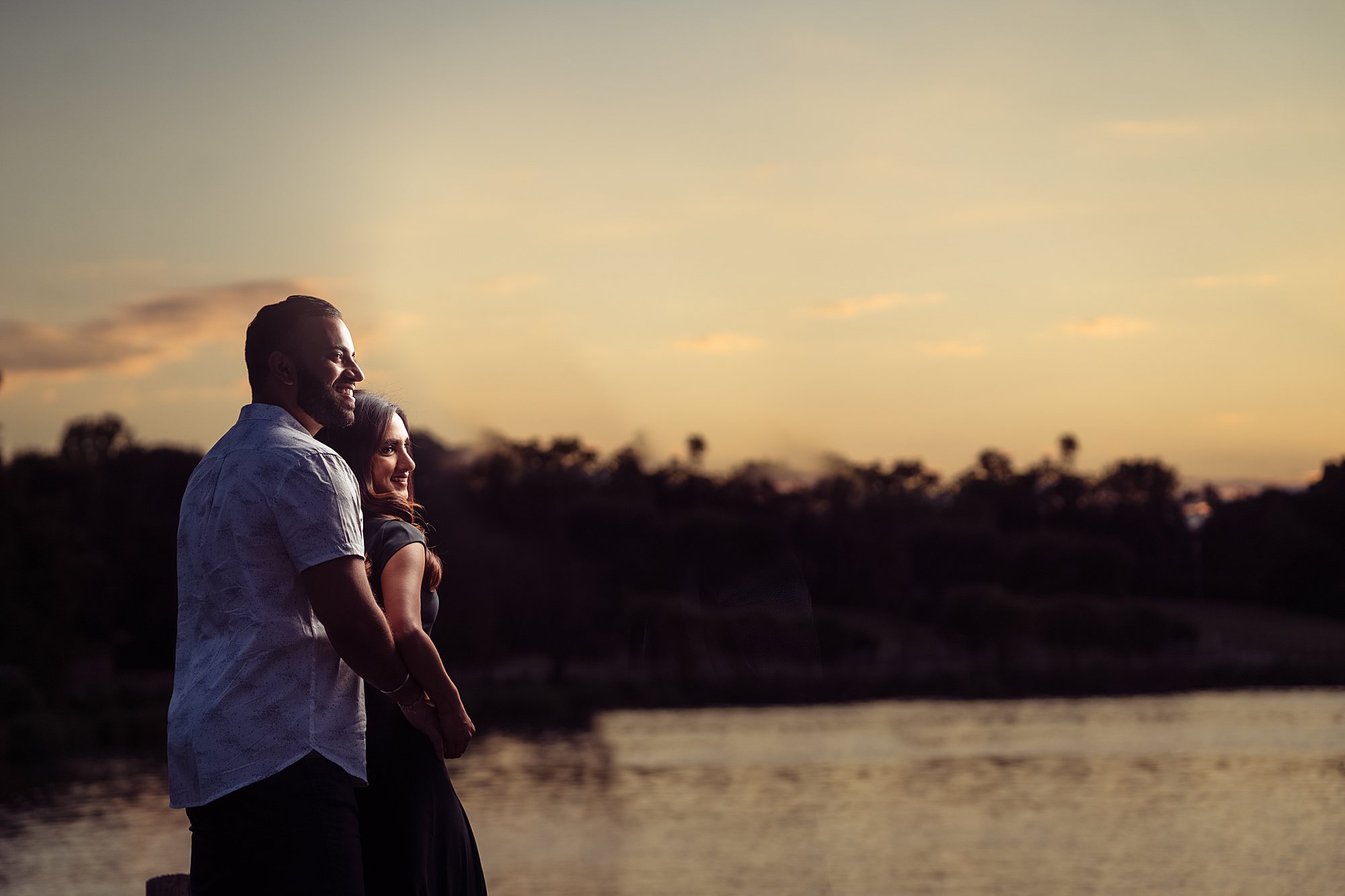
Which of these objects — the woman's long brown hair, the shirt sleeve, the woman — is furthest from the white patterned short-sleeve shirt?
the woman's long brown hair

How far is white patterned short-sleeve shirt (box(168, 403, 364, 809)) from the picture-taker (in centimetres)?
318

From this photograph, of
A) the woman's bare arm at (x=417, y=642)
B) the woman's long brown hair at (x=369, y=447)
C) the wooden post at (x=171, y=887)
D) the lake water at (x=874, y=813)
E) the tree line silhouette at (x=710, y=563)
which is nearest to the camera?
the woman's bare arm at (x=417, y=642)

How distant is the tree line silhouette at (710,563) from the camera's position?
77.1 metres

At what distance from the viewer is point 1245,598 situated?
385ft

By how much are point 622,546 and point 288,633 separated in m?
100

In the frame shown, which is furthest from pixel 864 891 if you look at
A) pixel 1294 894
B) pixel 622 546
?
pixel 622 546

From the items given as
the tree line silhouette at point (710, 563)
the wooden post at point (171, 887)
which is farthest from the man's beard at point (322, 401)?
the tree line silhouette at point (710, 563)

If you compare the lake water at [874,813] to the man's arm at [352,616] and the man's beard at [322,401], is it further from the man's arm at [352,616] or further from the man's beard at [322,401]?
the man's arm at [352,616]

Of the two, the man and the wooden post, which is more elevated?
the man

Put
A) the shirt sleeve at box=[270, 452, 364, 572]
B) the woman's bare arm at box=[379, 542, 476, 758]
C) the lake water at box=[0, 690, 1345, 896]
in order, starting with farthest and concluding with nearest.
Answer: the lake water at box=[0, 690, 1345, 896], the woman's bare arm at box=[379, 542, 476, 758], the shirt sleeve at box=[270, 452, 364, 572]

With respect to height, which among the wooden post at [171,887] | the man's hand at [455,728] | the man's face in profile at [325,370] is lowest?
the wooden post at [171,887]

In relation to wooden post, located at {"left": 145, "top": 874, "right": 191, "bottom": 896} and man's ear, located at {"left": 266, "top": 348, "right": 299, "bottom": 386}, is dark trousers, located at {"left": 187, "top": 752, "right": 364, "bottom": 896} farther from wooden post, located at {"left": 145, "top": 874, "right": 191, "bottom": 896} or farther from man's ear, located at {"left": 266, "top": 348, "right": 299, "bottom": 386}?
man's ear, located at {"left": 266, "top": 348, "right": 299, "bottom": 386}

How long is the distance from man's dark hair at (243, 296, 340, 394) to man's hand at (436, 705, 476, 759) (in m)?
0.96

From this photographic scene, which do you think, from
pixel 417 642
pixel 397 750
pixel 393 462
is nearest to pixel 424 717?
pixel 417 642
